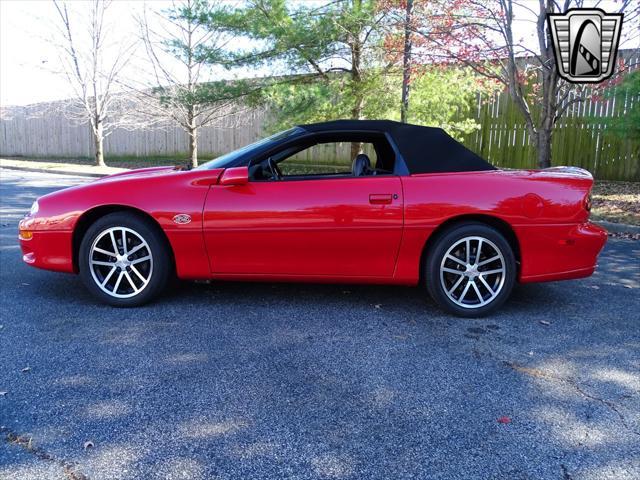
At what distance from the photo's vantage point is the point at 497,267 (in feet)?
12.5

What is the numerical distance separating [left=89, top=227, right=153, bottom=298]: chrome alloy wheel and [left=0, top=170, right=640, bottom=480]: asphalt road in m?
0.21

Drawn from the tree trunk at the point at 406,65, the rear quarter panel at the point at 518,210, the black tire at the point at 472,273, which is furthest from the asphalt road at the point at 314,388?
the tree trunk at the point at 406,65

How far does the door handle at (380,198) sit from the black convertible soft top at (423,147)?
0.92ft

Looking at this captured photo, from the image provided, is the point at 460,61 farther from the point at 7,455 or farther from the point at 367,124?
the point at 7,455

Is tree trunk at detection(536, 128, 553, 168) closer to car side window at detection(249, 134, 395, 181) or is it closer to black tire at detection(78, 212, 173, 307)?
car side window at detection(249, 134, 395, 181)

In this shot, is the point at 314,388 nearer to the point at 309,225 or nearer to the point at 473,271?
the point at 309,225

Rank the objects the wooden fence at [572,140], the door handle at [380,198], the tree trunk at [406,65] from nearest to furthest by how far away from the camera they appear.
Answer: the door handle at [380,198], the tree trunk at [406,65], the wooden fence at [572,140]

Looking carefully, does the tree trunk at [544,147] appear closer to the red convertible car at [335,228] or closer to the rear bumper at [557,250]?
the red convertible car at [335,228]

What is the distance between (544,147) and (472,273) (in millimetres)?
6287

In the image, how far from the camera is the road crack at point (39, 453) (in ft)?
6.52

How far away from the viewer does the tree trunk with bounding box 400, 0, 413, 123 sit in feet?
30.4

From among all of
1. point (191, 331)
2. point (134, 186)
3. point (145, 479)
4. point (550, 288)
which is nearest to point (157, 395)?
point (145, 479)

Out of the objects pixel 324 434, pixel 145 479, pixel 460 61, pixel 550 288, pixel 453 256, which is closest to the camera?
pixel 145 479

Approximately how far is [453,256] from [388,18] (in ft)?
24.5
